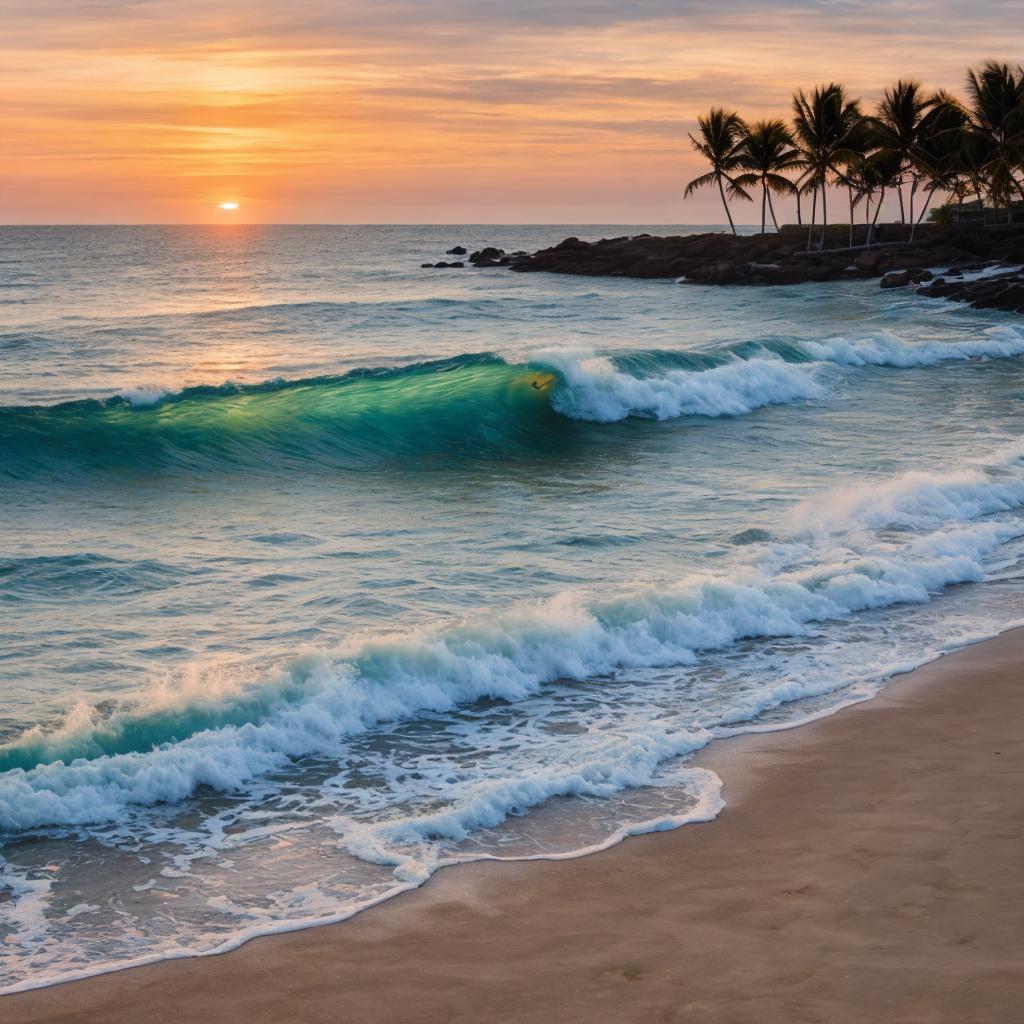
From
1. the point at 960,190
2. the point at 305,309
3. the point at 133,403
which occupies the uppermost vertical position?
the point at 960,190

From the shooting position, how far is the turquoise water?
20.0 feet

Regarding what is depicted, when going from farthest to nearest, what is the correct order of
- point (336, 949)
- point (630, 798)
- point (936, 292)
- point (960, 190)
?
point (960, 190)
point (936, 292)
point (630, 798)
point (336, 949)

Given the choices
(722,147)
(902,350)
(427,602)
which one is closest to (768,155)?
(722,147)

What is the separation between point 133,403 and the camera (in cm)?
1878

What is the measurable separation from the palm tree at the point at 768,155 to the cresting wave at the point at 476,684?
51.8 m

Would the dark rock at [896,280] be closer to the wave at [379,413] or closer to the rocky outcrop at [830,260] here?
→ the rocky outcrop at [830,260]

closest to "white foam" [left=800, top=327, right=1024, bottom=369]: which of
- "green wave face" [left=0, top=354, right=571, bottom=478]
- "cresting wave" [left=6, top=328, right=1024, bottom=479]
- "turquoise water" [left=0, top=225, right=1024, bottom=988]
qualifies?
"turquoise water" [left=0, top=225, right=1024, bottom=988]

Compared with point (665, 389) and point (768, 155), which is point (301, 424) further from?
point (768, 155)

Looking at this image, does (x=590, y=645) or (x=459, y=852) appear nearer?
(x=459, y=852)

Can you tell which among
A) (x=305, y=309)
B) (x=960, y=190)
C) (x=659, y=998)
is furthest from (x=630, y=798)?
(x=960, y=190)

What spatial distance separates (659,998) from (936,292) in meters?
41.0

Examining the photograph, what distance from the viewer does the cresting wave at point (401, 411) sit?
16.9m

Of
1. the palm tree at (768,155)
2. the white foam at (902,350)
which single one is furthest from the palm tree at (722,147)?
the white foam at (902,350)

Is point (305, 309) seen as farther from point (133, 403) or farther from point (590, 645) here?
point (590, 645)
